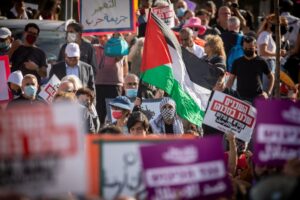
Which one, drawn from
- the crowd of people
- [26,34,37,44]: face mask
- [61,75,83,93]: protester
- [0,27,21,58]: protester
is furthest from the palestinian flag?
[0,27,21,58]: protester

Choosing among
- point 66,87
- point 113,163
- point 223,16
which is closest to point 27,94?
point 66,87

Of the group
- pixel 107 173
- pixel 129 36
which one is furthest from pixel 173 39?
pixel 107 173

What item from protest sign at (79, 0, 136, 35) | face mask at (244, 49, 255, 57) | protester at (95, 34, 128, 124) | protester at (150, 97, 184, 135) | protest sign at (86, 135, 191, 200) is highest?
protest sign at (86, 135, 191, 200)

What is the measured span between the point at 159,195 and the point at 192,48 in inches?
324

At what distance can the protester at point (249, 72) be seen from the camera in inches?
625

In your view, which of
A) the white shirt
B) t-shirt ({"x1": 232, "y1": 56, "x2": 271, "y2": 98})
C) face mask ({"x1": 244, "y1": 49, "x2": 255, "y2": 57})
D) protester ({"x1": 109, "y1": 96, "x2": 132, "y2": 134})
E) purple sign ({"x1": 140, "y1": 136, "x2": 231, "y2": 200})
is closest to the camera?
purple sign ({"x1": 140, "y1": 136, "x2": 231, "y2": 200})

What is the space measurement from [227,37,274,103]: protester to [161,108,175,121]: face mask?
1.96 metres

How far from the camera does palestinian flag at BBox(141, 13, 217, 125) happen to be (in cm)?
1395

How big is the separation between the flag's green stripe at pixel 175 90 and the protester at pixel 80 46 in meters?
2.56

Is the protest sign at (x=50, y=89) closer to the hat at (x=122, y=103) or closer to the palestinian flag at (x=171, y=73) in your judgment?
the hat at (x=122, y=103)

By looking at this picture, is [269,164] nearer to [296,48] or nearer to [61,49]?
[61,49]

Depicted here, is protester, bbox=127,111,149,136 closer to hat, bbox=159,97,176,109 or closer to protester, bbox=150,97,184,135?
protester, bbox=150,97,184,135

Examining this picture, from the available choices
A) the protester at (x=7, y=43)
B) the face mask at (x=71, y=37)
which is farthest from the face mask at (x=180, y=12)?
the protester at (x=7, y=43)

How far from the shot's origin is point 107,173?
8.87 metres
